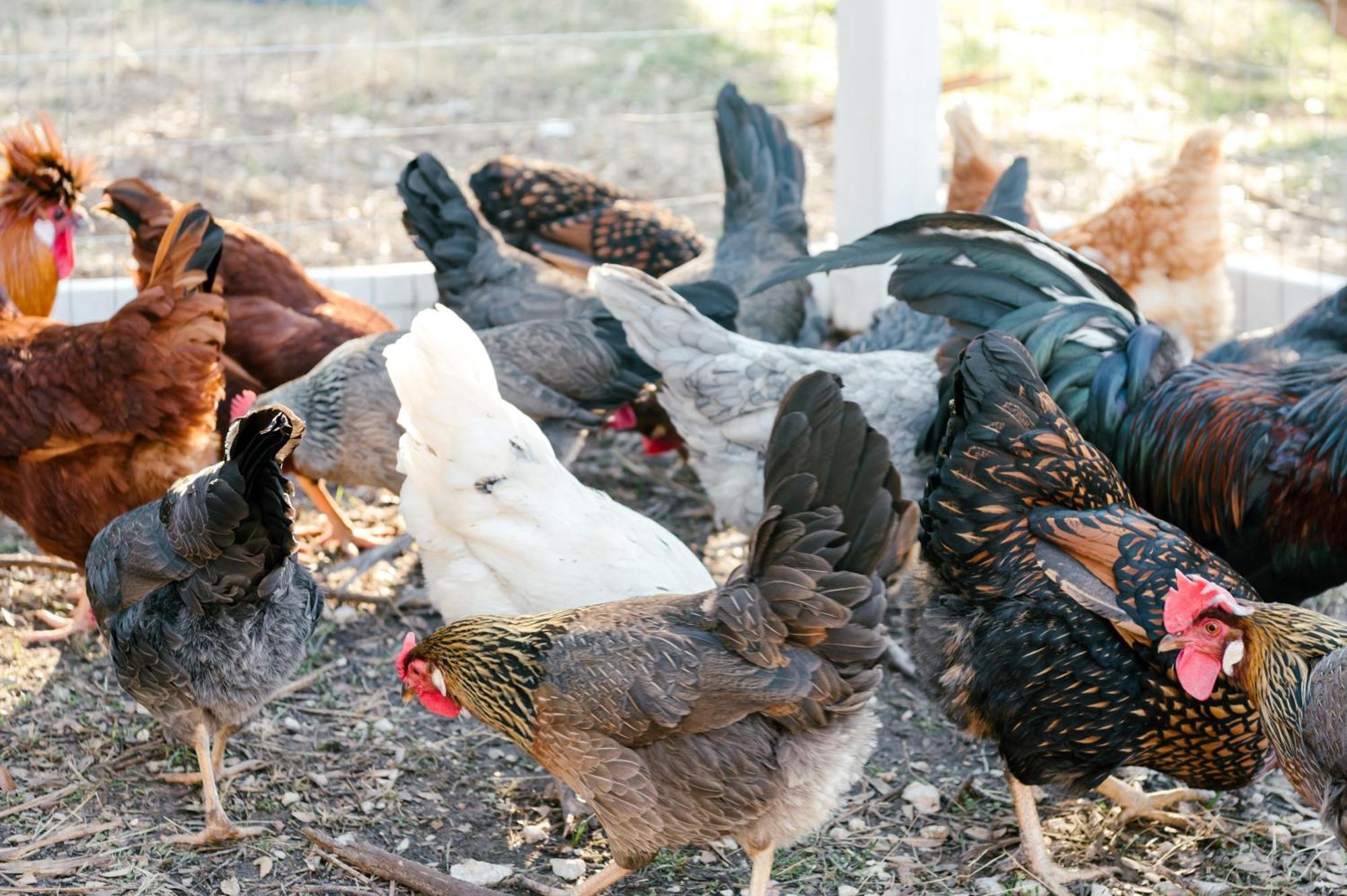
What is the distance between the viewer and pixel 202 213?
4.26 meters

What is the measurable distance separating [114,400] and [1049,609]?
2.81m

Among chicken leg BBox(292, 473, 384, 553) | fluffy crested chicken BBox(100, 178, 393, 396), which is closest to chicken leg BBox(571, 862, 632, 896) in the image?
chicken leg BBox(292, 473, 384, 553)

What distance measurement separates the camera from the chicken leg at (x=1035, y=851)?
11.5ft

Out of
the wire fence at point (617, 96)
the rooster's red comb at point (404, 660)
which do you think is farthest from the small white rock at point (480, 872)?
the wire fence at point (617, 96)

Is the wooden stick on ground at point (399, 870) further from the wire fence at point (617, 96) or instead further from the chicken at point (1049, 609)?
the wire fence at point (617, 96)

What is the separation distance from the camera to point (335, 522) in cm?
509

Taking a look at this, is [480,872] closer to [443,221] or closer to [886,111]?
[443,221]

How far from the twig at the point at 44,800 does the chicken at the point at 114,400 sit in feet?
2.87

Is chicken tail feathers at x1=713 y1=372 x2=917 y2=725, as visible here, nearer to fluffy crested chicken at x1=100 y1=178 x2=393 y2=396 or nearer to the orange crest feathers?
fluffy crested chicken at x1=100 y1=178 x2=393 y2=396

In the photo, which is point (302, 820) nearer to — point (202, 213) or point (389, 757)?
point (389, 757)

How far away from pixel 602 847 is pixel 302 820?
827 mm

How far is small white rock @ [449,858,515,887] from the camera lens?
11.4ft

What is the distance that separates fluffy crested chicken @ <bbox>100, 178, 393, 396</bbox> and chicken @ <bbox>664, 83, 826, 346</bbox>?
139cm

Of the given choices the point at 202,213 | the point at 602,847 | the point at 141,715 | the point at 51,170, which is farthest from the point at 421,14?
the point at 602,847
